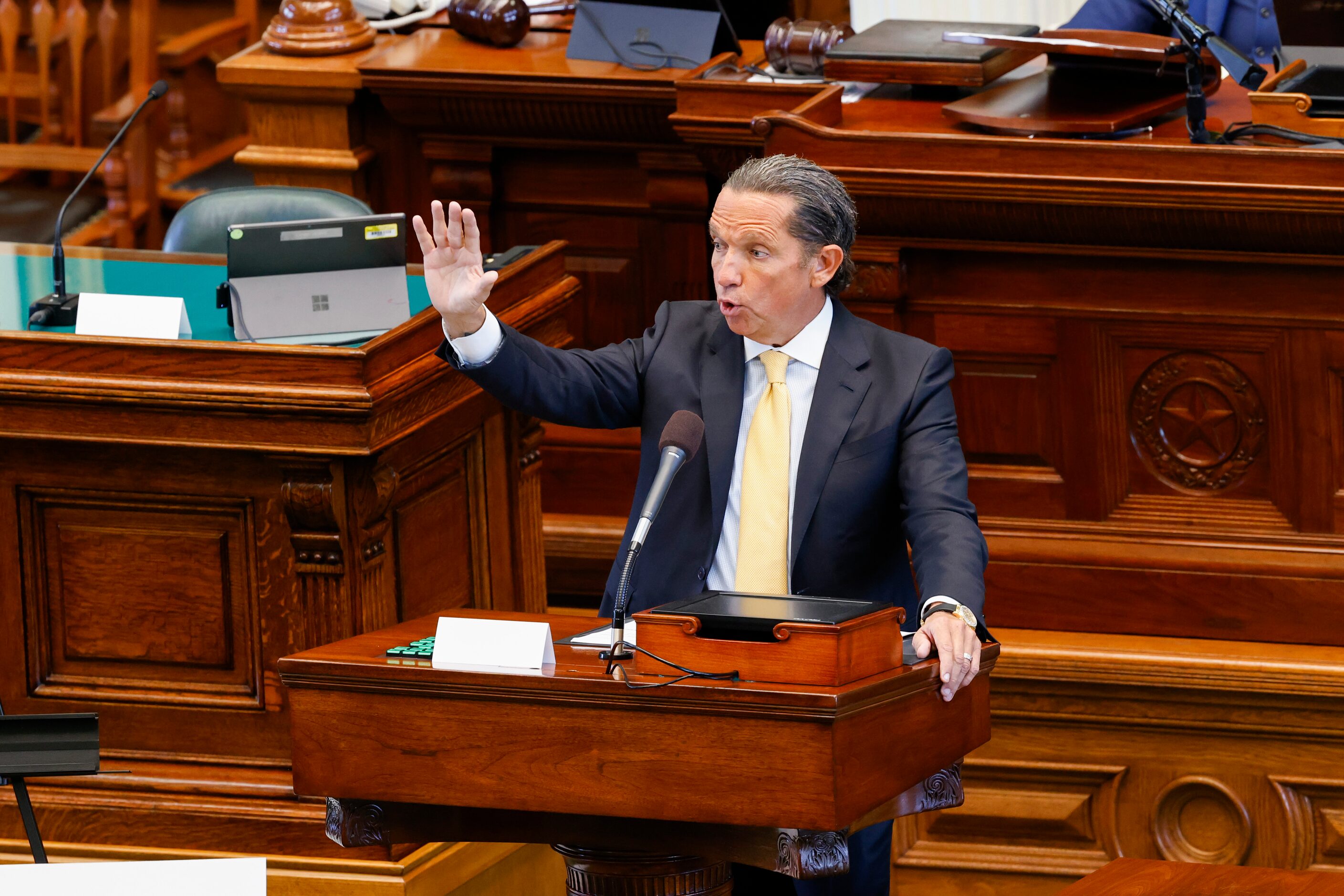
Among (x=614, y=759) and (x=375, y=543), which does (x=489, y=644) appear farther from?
(x=375, y=543)

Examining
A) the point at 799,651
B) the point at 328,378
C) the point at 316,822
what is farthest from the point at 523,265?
the point at 799,651

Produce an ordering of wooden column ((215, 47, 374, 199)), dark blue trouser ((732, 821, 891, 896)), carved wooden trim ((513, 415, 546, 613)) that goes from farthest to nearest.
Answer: wooden column ((215, 47, 374, 199)) → carved wooden trim ((513, 415, 546, 613)) → dark blue trouser ((732, 821, 891, 896))

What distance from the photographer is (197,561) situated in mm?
3088

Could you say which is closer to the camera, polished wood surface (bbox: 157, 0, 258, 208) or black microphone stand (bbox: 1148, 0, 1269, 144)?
black microphone stand (bbox: 1148, 0, 1269, 144)

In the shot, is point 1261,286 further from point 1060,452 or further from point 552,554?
point 552,554

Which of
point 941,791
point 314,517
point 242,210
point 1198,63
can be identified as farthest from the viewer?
point 242,210

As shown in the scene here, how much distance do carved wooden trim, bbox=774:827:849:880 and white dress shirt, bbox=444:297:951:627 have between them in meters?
0.56

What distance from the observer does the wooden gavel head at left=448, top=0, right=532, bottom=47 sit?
4566mm

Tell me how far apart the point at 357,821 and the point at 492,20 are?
2811 mm

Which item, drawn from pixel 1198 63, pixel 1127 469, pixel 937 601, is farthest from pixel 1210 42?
pixel 937 601

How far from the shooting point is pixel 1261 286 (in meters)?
3.32

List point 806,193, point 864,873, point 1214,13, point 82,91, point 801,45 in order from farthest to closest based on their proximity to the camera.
→ point 82,91 → point 801,45 → point 1214,13 → point 864,873 → point 806,193

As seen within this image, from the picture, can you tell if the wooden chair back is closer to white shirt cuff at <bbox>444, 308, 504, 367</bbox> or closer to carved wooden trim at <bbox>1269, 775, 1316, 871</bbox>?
white shirt cuff at <bbox>444, 308, 504, 367</bbox>

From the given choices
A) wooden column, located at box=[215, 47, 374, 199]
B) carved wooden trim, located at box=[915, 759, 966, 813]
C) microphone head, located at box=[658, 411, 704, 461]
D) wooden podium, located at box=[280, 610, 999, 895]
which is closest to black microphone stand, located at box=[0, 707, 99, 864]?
wooden podium, located at box=[280, 610, 999, 895]
